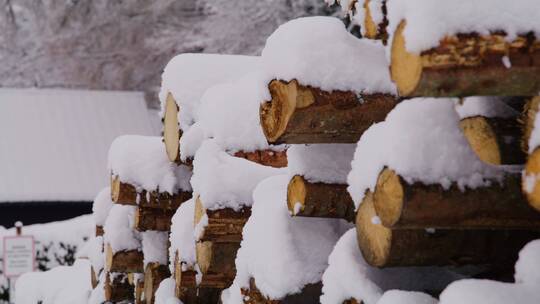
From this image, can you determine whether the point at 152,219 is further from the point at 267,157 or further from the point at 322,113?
the point at 322,113

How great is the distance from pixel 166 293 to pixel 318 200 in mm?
2034

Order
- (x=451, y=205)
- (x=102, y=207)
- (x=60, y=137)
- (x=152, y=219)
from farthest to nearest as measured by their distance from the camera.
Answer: (x=60, y=137) → (x=102, y=207) → (x=152, y=219) → (x=451, y=205)

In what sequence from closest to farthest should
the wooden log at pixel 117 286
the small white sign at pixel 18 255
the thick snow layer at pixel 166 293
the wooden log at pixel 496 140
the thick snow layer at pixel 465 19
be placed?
the thick snow layer at pixel 465 19
the wooden log at pixel 496 140
the thick snow layer at pixel 166 293
the wooden log at pixel 117 286
the small white sign at pixel 18 255

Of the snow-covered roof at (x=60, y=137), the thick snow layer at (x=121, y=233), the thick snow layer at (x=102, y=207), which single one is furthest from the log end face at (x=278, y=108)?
the snow-covered roof at (x=60, y=137)

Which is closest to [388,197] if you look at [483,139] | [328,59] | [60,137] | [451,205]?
[451,205]

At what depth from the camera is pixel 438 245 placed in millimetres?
1919

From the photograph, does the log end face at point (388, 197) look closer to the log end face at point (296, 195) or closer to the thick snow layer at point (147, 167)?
the log end face at point (296, 195)

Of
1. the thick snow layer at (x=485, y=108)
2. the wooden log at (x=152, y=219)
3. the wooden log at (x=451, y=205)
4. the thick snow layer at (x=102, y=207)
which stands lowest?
the thick snow layer at (x=102, y=207)

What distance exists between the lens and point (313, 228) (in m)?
2.54

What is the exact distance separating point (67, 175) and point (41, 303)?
7.30 metres

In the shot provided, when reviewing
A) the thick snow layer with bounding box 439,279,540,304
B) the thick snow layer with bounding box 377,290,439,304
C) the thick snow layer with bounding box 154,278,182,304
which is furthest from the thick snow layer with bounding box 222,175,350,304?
the thick snow layer with bounding box 154,278,182,304

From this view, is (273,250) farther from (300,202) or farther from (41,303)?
(41,303)

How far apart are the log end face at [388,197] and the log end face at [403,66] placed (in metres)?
0.21

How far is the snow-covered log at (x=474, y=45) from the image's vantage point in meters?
1.50
